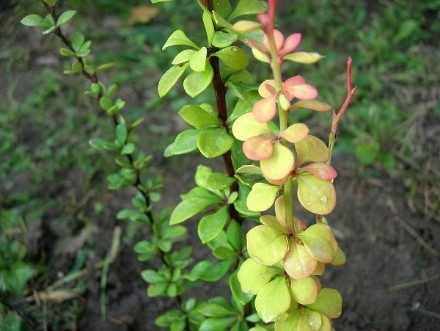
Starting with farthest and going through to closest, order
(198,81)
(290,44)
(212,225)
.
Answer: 1. (212,225)
2. (198,81)
3. (290,44)

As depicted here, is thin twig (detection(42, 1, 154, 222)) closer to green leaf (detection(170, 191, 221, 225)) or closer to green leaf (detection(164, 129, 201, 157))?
green leaf (detection(170, 191, 221, 225))

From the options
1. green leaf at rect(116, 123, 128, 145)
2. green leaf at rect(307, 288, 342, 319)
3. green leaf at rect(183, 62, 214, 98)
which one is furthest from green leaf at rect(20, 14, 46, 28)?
green leaf at rect(307, 288, 342, 319)

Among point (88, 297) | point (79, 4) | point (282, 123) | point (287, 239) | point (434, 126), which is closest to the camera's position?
point (282, 123)

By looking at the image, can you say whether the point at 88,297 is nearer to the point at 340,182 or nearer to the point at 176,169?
the point at 176,169

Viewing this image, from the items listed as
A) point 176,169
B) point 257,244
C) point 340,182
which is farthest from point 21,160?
point 257,244

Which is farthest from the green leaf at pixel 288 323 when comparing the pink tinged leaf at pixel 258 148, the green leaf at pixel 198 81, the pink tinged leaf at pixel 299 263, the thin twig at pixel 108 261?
the thin twig at pixel 108 261

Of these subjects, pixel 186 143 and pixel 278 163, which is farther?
pixel 186 143

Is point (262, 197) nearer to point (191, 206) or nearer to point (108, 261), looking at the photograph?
point (191, 206)

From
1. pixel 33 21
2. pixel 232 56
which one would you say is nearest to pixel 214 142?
pixel 232 56
